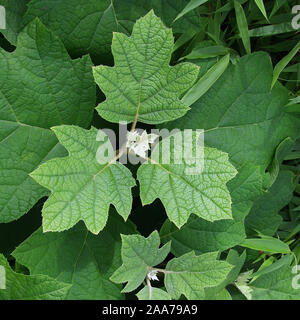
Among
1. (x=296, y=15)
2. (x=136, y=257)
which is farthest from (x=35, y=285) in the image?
(x=296, y=15)

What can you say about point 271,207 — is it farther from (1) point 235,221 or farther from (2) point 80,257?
(2) point 80,257

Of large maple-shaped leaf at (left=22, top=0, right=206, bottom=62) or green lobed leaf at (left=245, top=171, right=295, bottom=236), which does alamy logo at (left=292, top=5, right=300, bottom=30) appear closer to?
large maple-shaped leaf at (left=22, top=0, right=206, bottom=62)

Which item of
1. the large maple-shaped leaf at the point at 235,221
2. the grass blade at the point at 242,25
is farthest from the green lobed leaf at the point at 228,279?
the grass blade at the point at 242,25

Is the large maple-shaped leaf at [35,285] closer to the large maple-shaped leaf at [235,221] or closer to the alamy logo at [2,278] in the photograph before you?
the alamy logo at [2,278]

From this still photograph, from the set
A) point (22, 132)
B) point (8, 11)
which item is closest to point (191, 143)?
point (22, 132)

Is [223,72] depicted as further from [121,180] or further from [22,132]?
[22,132]
